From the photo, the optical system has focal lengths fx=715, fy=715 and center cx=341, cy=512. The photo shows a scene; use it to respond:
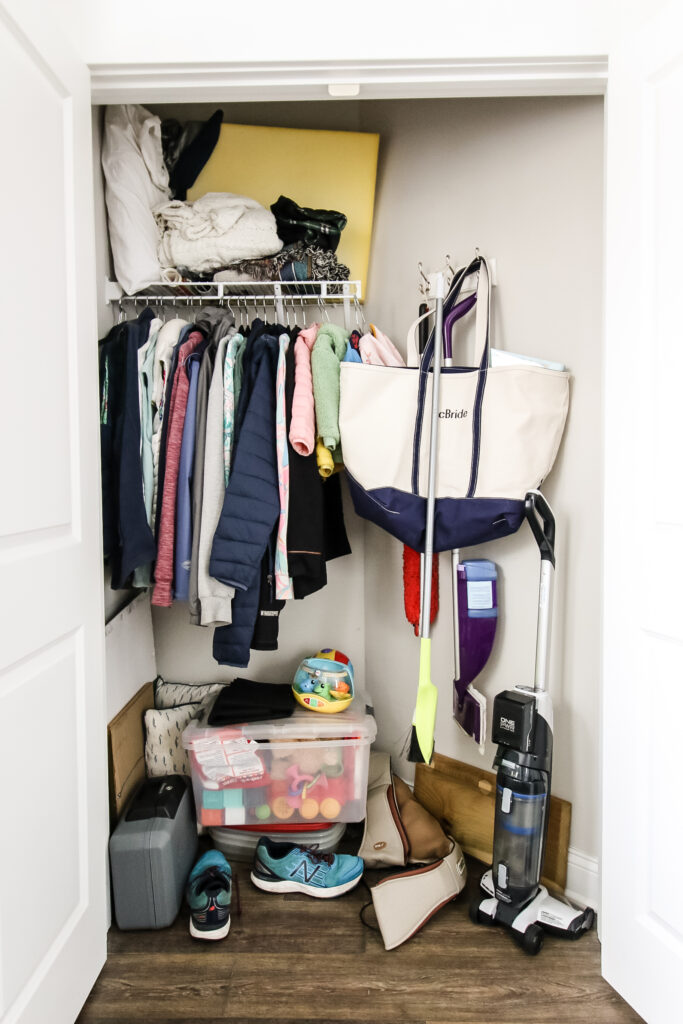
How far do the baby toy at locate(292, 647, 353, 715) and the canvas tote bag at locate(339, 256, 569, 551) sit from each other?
1.61 ft

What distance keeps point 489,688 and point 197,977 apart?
3.47ft

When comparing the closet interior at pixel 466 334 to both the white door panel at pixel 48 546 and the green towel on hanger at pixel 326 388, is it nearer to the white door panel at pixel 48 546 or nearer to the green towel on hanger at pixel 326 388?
the green towel on hanger at pixel 326 388

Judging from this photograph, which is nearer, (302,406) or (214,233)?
(302,406)

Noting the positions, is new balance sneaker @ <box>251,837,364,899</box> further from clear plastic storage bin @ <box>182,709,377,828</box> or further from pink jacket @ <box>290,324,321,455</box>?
Answer: pink jacket @ <box>290,324,321,455</box>

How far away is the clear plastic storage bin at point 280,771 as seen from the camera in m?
2.04

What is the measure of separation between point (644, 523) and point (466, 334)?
2.99 feet

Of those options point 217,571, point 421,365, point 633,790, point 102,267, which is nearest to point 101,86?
point 102,267

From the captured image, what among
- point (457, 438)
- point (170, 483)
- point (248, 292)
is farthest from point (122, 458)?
point (457, 438)

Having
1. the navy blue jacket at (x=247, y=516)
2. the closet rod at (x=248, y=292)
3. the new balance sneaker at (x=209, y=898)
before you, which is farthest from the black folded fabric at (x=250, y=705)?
the closet rod at (x=248, y=292)

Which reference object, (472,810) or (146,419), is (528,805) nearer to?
(472,810)

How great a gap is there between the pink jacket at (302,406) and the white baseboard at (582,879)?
1.28 m

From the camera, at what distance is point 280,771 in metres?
2.07

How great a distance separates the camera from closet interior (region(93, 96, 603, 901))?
6.09ft

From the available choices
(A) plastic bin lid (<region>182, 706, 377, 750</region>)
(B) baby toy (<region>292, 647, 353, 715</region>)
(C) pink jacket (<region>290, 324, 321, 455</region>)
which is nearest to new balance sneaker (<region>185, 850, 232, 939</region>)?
(A) plastic bin lid (<region>182, 706, 377, 750</region>)
